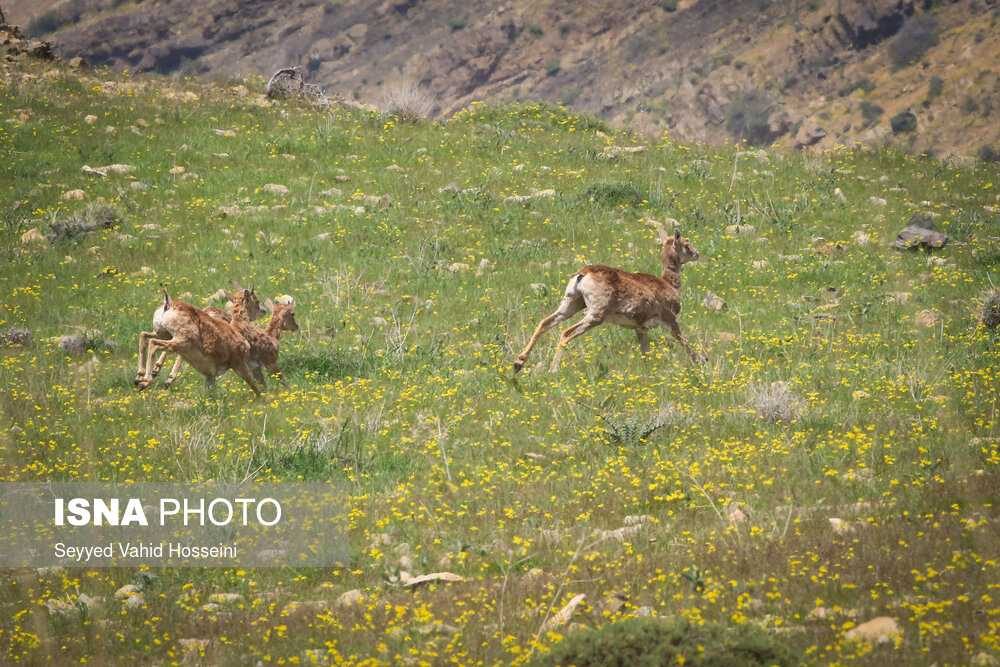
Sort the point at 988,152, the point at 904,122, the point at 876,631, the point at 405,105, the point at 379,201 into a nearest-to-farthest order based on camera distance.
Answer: the point at 876,631 → the point at 379,201 → the point at 405,105 → the point at 988,152 → the point at 904,122

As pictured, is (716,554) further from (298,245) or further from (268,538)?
(298,245)

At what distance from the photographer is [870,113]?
95.8 metres

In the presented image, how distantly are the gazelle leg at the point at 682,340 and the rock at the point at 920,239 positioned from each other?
6006 millimetres

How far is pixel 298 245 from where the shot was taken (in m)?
20.0

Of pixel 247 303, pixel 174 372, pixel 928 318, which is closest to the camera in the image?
pixel 174 372

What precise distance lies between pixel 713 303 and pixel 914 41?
9480cm

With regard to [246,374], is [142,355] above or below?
above

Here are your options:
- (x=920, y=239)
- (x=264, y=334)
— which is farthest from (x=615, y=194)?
(x=264, y=334)

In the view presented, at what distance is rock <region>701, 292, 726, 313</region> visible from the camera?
57.3ft

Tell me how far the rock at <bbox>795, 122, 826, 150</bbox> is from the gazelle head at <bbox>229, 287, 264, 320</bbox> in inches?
3312

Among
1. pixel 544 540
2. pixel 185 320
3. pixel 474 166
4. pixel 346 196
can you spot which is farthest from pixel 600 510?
pixel 474 166

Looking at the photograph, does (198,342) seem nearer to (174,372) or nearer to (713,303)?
(174,372)

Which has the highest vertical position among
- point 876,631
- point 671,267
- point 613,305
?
point 876,631

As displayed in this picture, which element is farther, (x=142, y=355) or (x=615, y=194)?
(x=615, y=194)
